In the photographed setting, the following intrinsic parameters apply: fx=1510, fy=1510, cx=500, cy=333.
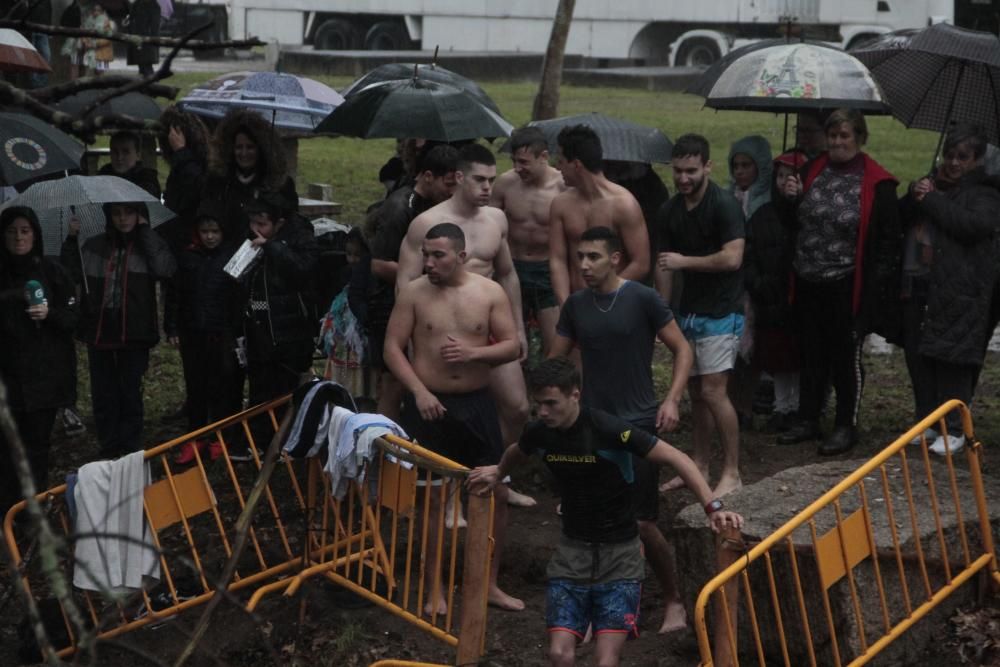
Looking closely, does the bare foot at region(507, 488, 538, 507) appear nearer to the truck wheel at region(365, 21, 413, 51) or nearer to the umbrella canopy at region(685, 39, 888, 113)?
the umbrella canopy at region(685, 39, 888, 113)

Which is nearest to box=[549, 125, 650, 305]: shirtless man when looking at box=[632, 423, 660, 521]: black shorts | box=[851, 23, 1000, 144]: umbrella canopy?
box=[632, 423, 660, 521]: black shorts

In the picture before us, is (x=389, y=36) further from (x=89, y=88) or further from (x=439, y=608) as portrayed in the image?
(x=89, y=88)

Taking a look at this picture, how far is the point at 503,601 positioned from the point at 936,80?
466cm

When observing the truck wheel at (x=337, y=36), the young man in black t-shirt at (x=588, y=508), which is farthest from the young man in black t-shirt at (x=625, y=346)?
the truck wheel at (x=337, y=36)

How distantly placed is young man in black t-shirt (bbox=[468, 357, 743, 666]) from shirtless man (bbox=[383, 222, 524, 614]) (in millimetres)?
1134

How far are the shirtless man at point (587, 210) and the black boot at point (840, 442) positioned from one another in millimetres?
1753

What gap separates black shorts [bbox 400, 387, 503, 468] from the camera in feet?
24.1

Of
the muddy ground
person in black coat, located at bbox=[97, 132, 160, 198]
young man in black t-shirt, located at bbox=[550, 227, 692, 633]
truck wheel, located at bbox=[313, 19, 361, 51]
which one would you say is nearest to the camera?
young man in black t-shirt, located at bbox=[550, 227, 692, 633]

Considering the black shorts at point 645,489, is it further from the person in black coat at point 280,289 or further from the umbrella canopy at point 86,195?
the umbrella canopy at point 86,195

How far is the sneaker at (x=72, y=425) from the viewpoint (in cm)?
1017

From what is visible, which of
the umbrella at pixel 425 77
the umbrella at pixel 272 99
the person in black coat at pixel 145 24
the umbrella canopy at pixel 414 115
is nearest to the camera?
the umbrella canopy at pixel 414 115

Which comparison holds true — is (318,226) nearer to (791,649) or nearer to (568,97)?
(791,649)

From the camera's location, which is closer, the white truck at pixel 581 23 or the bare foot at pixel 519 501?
the bare foot at pixel 519 501

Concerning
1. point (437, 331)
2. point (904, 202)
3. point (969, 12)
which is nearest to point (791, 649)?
point (437, 331)
